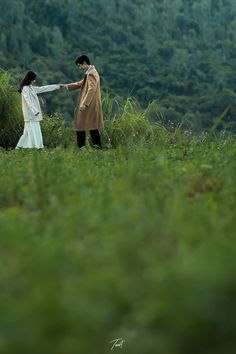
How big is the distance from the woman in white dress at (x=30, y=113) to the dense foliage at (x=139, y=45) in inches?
1345

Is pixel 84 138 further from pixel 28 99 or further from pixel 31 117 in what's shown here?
pixel 28 99

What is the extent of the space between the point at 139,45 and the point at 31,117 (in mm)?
72782

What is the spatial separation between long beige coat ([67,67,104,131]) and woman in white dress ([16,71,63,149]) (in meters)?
1.08

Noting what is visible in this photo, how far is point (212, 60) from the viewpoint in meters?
86.5

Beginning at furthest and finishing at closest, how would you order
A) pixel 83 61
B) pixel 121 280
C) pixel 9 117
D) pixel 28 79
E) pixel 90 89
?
1. pixel 9 117
2. pixel 28 79
3. pixel 90 89
4. pixel 83 61
5. pixel 121 280

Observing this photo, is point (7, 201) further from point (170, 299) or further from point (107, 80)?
point (107, 80)

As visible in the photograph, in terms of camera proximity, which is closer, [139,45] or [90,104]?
[90,104]

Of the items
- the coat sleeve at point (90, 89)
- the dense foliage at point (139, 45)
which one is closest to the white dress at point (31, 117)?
the coat sleeve at point (90, 89)

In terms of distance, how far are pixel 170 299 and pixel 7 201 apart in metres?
3.85

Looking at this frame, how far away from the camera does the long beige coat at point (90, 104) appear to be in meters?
15.5

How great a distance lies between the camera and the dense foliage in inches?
2576

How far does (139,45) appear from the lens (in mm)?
88500

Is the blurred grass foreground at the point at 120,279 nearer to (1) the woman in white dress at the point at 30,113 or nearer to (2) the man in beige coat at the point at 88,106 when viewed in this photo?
(2) the man in beige coat at the point at 88,106

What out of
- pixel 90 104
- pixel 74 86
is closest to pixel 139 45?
pixel 74 86
